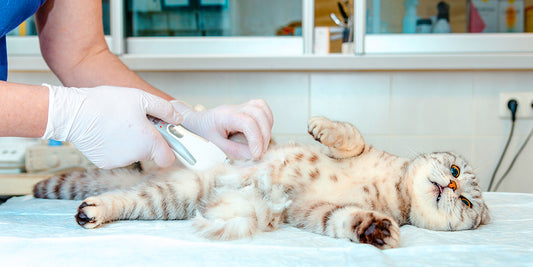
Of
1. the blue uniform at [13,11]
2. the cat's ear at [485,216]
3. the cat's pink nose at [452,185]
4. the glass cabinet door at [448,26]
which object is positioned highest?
the glass cabinet door at [448,26]

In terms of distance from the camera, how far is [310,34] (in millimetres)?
1962

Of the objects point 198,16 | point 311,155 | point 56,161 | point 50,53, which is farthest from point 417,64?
point 56,161

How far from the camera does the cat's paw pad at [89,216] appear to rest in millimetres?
959

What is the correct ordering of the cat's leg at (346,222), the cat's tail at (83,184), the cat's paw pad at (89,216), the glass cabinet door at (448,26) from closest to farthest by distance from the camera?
the cat's leg at (346,222) → the cat's paw pad at (89,216) → the cat's tail at (83,184) → the glass cabinet door at (448,26)

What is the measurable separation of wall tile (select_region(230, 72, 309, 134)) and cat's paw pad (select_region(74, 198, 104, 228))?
1162mm

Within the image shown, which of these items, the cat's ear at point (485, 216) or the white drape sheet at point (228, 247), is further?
the cat's ear at point (485, 216)

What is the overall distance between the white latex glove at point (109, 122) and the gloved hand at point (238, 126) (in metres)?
0.16

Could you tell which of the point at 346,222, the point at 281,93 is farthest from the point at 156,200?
the point at 281,93

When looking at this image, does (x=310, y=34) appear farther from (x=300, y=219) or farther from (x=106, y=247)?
(x=106, y=247)

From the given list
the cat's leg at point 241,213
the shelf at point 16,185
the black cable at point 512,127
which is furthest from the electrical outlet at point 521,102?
the shelf at point 16,185

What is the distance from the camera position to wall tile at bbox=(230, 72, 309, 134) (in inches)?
80.8

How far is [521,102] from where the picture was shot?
78.9 inches

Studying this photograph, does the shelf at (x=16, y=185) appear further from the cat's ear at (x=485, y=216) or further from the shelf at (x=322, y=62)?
the cat's ear at (x=485, y=216)

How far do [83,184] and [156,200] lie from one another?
38cm
